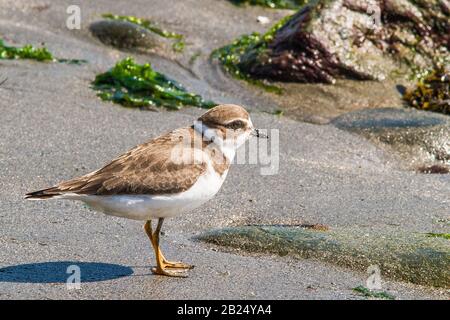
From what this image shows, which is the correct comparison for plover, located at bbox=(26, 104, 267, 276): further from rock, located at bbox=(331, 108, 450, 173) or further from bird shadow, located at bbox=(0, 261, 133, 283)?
rock, located at bbox=(331, 108, 450, 173)

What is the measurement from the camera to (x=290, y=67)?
11.0 m

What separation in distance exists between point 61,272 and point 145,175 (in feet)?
2.81

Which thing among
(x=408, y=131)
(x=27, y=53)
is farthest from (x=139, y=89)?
(x=408, y=131)

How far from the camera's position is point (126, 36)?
1165 cm

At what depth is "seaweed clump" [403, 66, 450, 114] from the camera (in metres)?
10.5

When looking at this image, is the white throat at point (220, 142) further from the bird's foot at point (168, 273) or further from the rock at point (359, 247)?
the bird's foot at point (168, 273)

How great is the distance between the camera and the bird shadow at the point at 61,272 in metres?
5.43

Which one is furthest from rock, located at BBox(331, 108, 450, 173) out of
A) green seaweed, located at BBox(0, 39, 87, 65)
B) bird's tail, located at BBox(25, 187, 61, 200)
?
bird's tail, located at BBox(25, 187, 61, 200)

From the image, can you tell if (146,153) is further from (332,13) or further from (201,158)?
(332,13)

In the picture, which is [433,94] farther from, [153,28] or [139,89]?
[153,28]

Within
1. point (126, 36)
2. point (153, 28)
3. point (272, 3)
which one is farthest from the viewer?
point (272, 3)

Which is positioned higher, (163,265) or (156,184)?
(156,184)

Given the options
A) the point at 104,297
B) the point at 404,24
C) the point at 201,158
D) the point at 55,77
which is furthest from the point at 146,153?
the point at 404,24

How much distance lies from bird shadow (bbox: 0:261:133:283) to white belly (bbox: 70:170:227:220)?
1.27 feet
